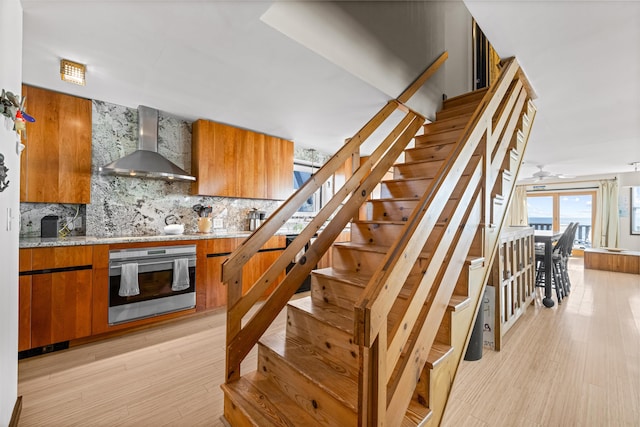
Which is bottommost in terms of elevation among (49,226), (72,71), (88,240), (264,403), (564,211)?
(264,403)

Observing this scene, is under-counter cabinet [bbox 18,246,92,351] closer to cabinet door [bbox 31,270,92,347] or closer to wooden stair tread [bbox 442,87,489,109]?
cabinet door [bbox 31,270,92,347]

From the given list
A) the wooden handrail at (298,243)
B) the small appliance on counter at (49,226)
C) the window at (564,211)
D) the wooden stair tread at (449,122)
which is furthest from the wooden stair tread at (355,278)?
the window at (564,211)

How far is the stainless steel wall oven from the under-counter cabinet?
20cm

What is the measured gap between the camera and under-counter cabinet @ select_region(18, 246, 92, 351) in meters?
2.21

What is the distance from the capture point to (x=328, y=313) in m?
1.80

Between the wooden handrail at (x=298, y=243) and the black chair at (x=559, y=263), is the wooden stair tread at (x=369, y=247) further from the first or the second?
the black chair at (x=559, y=263)

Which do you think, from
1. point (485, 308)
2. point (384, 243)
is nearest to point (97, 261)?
point (384, 243)

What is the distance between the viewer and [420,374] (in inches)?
51.5

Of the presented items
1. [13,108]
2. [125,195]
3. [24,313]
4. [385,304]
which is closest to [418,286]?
[385,304]

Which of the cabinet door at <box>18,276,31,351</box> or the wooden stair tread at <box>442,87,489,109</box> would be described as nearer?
the cabinet door at <box>18,276,31,351</box>

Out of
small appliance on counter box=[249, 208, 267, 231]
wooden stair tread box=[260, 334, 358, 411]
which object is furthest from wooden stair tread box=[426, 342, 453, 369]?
small appliance on counter box=[249, 208, 267, 231]

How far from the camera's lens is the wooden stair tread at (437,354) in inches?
51.3

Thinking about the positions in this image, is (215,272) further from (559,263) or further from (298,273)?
(559,263)

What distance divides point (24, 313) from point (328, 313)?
2.47 metres
